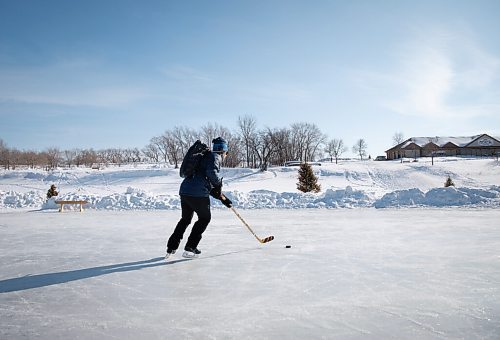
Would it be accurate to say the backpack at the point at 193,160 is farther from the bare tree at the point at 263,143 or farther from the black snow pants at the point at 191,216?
the bare tree at the point at 263,143

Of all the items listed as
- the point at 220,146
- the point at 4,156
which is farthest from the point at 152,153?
the point at 220,146

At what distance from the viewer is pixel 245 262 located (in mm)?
4793

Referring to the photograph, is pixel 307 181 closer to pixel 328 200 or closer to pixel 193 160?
pixel 328 200

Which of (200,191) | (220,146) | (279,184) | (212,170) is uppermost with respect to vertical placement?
(220,146)

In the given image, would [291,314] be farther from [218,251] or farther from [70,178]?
[70,178]

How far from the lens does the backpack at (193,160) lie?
189 inches

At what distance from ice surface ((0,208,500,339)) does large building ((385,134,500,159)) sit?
7123cm

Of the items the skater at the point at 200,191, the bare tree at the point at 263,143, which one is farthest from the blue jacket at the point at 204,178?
the bare tree at the point at 263,143

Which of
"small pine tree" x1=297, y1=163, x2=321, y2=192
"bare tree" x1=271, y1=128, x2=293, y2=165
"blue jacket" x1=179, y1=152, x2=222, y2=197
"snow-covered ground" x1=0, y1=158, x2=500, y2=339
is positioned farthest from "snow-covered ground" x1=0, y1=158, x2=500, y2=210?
"bare tree" x1=271, y1=128, x2=293, y2=165

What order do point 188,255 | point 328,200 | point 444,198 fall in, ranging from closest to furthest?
1. point 188,255
2. point 444,198
3. point 328,200

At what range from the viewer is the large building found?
72.4 metres

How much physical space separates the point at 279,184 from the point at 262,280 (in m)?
36.9

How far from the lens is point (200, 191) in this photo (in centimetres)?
486

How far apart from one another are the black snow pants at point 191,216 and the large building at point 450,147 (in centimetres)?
7266
